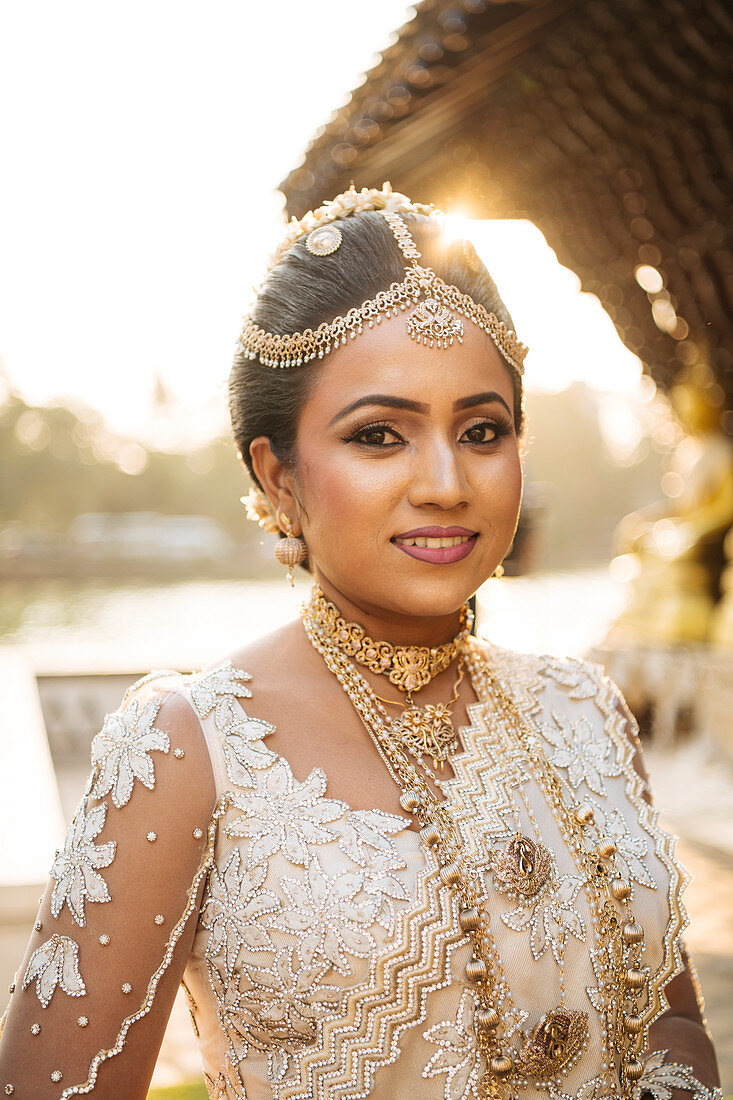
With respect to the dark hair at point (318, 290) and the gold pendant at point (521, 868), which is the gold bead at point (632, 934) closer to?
the gold pendant at point (521, 868)

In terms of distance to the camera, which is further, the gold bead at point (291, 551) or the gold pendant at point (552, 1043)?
the gold bead at point (291, 551)

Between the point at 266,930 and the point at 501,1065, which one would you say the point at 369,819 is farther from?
the point at 501,1065

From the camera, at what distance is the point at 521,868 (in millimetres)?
1469

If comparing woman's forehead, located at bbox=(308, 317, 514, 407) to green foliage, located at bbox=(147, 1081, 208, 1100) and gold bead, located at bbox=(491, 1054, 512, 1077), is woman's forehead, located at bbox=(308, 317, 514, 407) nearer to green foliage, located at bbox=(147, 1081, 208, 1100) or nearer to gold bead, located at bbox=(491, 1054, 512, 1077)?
gold bead, located at bbox=(491, 1054, 512, 1077)

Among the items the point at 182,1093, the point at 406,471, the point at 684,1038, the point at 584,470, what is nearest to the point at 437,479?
the point at 406,471

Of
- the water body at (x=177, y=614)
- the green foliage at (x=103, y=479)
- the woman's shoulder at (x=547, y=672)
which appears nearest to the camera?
the woman's shoulder at (x=547, y=672)

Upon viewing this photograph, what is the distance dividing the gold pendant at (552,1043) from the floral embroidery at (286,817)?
0.47 meters

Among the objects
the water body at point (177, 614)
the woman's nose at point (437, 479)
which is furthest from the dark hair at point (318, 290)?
the water body at point (177, 614)

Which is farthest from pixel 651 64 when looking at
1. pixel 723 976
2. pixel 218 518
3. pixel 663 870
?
pixel 218 518

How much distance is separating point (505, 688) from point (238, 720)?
2.21 ft

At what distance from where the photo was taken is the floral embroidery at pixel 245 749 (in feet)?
4.60

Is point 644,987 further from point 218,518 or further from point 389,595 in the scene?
point 218,518

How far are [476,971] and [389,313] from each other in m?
1.11

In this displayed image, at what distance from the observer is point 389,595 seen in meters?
1.51
